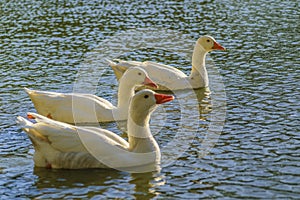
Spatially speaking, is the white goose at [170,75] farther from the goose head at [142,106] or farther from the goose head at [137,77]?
the goose head at [142,106]

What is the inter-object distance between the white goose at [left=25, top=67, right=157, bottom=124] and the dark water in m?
Result: 0.38

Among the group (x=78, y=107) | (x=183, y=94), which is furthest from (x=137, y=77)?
(x=183, y=94)

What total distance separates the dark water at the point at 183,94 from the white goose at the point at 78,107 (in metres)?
0.38

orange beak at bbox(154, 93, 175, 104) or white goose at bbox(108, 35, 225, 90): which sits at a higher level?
orange beak at bbox(154, 93, 175, 104)

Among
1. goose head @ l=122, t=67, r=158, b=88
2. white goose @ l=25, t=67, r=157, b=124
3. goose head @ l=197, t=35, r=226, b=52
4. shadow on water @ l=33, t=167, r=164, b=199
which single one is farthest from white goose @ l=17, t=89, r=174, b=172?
goose head @ l=197, t=35, r=226, b=52

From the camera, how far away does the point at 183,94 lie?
15.6 meters

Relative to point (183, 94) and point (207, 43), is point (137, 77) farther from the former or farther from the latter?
point (207, 43)

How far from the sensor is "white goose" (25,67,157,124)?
1315 cm

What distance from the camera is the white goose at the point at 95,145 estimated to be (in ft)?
35.3

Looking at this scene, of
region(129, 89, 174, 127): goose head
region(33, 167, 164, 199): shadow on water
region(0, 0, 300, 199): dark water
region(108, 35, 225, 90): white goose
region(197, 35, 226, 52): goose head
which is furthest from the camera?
region(197, 35, 226, 52): goose head

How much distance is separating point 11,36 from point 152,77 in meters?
6.37

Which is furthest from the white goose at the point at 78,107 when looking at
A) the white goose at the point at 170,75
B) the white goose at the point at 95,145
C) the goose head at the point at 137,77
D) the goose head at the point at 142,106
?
the goose head at the point at 142,106

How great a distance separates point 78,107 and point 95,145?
2625 millimetres

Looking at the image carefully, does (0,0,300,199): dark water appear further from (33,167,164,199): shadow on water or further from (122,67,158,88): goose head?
(122,67,158,88): goose head
